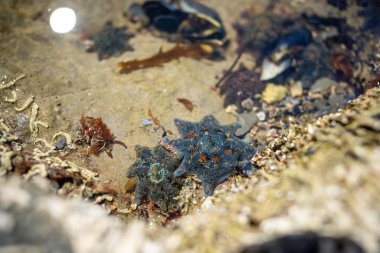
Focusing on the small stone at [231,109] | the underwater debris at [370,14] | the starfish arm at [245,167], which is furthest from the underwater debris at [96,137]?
the underwater debris at [370,14]

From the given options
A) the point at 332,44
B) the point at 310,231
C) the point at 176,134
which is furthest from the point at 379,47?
the point at 310,231

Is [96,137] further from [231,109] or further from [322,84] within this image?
[322,84]

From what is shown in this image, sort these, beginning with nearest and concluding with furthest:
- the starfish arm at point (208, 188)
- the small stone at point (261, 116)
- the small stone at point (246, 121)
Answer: the starfish arm at point (208, 188) → the small stone at point (246, 121) → the small stone at point (261, 116)

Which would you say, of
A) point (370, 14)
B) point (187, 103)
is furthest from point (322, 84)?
point (187, 103)

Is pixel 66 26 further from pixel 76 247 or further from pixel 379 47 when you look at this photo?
pixel 379 47

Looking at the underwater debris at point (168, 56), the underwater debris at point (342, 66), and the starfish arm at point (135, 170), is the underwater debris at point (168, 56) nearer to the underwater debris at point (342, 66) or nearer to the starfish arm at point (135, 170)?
the starfish arm at point (135, 170)

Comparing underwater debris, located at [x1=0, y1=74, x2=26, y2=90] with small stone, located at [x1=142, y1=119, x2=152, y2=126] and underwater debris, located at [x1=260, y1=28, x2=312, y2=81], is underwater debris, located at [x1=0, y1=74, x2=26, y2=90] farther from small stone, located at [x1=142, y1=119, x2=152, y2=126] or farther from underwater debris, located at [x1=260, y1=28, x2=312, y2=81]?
underwater debris, located at [x1=260, y1=28, x2=312, y2=81]
